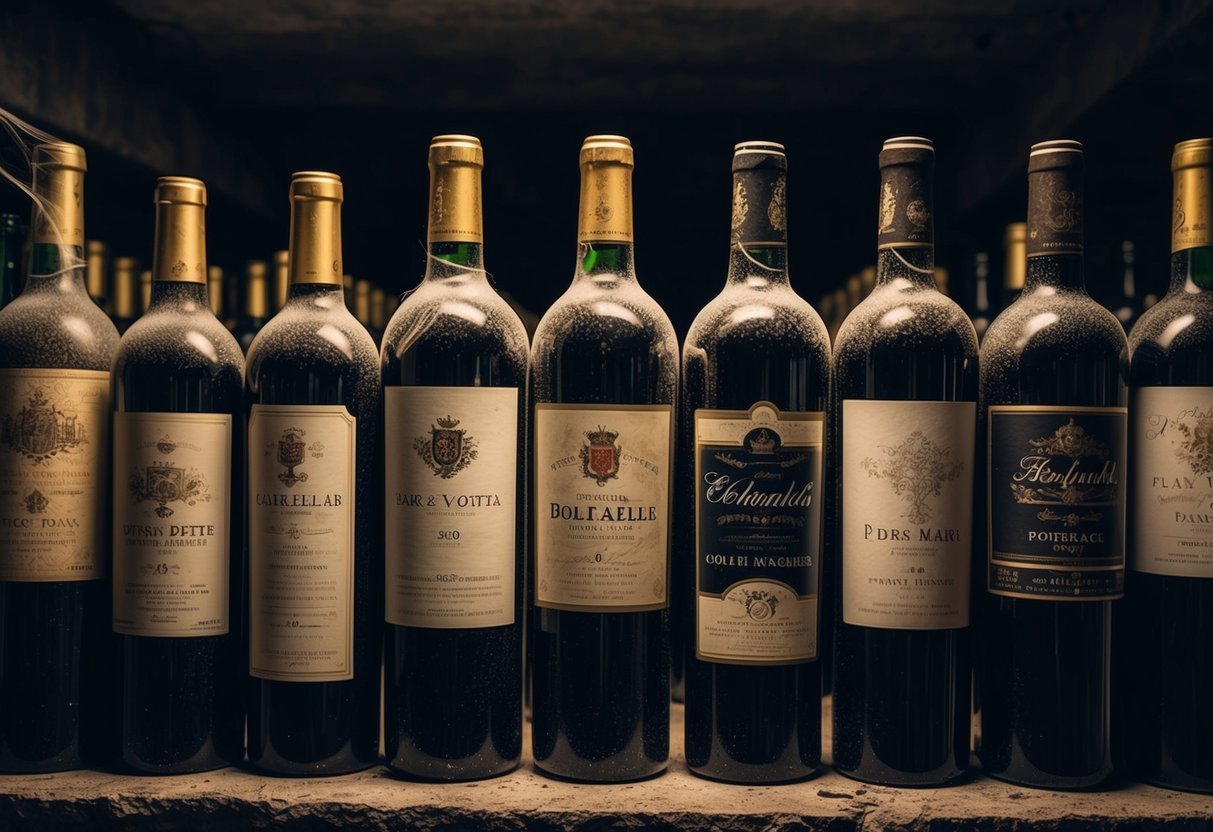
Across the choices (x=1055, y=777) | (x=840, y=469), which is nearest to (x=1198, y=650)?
(x=1055, y=777)

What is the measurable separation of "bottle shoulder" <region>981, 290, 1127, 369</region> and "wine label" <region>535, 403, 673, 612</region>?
28 cm

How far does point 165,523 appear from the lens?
0.91 m

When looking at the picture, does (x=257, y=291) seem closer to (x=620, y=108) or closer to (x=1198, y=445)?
(x=620, y=108)

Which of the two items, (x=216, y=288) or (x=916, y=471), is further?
(x=216, y=288)

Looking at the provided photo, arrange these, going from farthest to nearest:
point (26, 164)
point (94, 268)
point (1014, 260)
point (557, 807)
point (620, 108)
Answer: point (620, 108)
point (94, 268)
point (1014, 260)
point (26, 164)
point (557, 807)

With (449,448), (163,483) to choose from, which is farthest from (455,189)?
(163,483)

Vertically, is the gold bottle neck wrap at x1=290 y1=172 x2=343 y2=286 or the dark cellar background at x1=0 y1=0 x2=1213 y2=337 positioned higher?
the dark cellar background at x1=0 y1=0 x2=1213 y2=337

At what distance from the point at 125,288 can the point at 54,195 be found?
0.64 meters

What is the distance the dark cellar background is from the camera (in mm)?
1273

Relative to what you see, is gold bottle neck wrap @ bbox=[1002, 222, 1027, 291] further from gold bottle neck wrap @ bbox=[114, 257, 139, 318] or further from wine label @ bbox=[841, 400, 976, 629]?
gold bottle neck wrap @ bbox=[114, 257, 139, 318]

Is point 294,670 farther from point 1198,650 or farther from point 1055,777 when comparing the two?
point 1198,650

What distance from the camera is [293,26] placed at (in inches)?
53.1

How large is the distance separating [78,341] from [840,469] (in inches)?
25.6

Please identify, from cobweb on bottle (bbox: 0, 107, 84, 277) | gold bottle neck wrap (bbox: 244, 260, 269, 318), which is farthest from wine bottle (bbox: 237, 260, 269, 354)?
cobweb on bottle (bbox: 0, 107, 84, 277)
